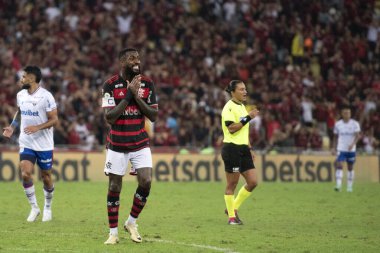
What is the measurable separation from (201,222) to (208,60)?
774 inches

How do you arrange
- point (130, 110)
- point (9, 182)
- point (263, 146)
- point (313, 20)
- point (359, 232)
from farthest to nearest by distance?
point (313, 20), point (263, 146), point (9, 182), point (359, 232), point (130, 110)

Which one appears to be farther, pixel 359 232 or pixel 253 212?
pixel 253 212

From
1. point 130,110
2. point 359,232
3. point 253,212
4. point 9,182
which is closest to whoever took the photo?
point 130,110

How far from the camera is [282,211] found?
19.3 metres

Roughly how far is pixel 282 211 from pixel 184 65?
1651 centimetres

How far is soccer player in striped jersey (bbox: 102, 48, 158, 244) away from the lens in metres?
12.6

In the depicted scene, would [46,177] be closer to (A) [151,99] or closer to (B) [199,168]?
(A) [151,99]

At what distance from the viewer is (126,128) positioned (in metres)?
12.7

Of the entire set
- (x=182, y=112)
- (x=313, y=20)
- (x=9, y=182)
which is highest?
(x=313, y=20)

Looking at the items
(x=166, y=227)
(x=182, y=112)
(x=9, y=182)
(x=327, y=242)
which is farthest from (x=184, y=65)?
(x=327, y=242)

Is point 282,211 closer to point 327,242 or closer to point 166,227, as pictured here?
point 166,227

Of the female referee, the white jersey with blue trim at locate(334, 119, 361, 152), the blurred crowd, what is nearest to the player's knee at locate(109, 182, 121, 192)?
the female referee

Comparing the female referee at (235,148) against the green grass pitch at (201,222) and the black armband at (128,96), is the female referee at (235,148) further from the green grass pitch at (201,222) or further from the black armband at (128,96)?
the black armband at (128,96)

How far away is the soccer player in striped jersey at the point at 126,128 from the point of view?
12.6 metres
